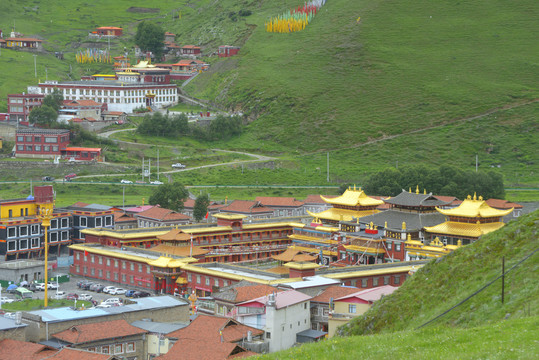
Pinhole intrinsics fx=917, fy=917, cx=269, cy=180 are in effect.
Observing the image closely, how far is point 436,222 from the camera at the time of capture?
99250 mm

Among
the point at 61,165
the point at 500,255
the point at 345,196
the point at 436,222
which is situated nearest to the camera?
the point at 500,255

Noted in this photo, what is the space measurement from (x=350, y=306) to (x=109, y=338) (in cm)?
1806

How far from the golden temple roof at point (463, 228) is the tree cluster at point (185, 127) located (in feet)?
278

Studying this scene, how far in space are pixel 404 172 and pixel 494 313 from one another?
10111cm

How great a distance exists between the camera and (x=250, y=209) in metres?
123

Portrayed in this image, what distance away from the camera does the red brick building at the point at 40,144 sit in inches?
6063

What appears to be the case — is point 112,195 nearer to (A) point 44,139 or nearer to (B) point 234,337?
(A) point 44,139

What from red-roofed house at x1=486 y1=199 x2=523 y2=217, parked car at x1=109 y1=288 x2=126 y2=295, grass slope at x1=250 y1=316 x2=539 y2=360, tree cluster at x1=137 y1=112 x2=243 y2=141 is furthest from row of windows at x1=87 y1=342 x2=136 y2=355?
tree cluster at x1=137 y1=112 x2=243 y2=141

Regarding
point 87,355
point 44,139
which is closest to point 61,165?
point 44,139

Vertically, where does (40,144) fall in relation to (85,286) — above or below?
above

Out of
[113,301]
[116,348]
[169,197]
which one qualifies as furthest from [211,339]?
[169,197]

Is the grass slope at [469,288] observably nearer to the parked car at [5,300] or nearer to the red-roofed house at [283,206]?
the parked car at [5,300]

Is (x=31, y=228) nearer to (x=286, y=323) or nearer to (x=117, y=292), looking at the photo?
(x=117, y=292)

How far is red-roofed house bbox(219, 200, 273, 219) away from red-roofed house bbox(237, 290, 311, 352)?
5420 centimetres
